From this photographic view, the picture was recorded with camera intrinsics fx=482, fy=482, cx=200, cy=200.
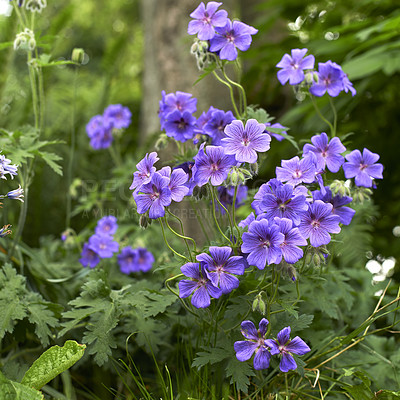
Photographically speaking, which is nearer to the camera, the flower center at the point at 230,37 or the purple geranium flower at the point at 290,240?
the purple geranium flower at the point at 290,240

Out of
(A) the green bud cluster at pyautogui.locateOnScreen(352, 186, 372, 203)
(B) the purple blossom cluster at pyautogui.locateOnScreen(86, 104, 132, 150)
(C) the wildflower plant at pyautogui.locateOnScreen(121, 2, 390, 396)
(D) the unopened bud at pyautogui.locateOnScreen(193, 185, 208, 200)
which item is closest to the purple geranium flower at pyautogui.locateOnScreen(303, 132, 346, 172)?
(C) the wildflower plant at pyautogui.locateOnScreen(121, 2, 390, 396)

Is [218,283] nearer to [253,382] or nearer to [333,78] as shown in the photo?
[253,382]

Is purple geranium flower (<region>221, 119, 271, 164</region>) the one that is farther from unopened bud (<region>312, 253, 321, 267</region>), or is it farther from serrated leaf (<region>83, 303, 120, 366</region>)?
serrated leaf (<region>83, 303, 120, 366</region>)

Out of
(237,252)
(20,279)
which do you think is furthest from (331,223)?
(20,279)

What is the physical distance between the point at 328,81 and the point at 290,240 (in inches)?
31.2

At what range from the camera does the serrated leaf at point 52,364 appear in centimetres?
130

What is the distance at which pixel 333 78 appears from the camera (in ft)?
5.82

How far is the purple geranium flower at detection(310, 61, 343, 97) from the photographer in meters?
1.75

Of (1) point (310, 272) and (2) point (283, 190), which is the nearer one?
(2) point (283, 190)

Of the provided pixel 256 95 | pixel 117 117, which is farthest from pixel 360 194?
pixel 256 95

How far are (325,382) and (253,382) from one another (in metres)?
0.26

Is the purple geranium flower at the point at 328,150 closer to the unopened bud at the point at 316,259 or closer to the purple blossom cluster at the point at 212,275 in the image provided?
the unopened bud at the point at 316,259

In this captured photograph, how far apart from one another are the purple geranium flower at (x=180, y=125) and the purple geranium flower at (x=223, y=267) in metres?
0.55

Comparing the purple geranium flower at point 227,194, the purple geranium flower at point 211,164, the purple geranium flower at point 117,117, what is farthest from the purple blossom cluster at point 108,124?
the purple geranium flower at point 211,164
